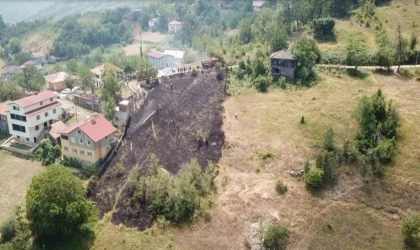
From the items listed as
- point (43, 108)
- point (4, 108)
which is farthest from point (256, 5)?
point (4, 108)

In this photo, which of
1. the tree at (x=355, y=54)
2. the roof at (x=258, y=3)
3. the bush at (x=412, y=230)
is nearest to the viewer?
the bush at (x=412, y=230)

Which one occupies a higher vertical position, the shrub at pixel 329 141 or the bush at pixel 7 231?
the shrub at pixel 329 141

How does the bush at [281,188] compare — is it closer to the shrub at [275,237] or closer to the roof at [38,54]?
the shrub at [275,237]

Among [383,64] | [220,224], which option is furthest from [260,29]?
[220,224]

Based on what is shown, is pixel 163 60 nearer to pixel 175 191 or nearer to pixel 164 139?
pixel 164 139

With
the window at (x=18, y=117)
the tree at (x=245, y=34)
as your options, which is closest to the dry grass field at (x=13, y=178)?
the window at (x=18, y=117)
